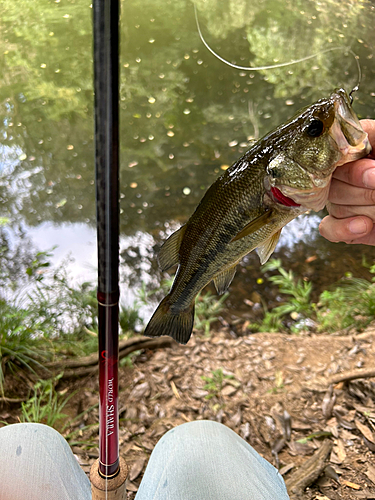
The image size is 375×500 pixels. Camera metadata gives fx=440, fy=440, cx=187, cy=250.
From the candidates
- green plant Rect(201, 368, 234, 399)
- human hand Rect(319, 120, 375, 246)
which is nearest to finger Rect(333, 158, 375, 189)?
human hand Rect(319, 120, 375, 246)

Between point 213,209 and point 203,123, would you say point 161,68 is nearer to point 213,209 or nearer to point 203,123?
point 203,123

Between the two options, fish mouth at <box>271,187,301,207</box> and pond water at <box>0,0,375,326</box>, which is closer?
fish mouth at <box>271,187,301,207</box>

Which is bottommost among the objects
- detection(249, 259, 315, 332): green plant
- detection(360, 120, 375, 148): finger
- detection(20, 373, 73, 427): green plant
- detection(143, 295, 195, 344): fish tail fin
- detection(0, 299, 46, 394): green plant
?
detection(249, 259, 315, 332): green plant

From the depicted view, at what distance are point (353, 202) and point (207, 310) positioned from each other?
8.80 feet

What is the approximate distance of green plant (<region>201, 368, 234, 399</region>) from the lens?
9.86 feet

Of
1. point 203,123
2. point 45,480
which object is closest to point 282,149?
point 45,480

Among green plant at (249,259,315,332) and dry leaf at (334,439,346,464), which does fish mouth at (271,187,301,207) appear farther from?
green plant at (249,259,315,332)

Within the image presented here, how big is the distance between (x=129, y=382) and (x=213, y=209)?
2277 millimetres

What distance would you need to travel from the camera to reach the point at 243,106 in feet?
21.1

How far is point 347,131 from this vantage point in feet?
3.23

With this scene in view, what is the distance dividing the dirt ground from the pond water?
70 centimetres

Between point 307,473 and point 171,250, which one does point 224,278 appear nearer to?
point 171,250

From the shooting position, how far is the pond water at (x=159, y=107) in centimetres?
458

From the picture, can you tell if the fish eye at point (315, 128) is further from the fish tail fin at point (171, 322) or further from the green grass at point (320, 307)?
the green grass at point (320, 307)
